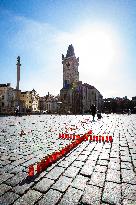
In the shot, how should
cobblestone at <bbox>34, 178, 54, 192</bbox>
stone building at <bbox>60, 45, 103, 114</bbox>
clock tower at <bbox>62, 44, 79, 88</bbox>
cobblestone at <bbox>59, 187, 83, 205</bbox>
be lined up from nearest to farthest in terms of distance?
cobblestone at <bbox>59, 187, 83, 205</bbox> < cobblestone at <bbox>34, 178, 54, 192</bbox> < stone building at <bbox>60, 45, 103, 114</bbox> < clock tower at <bbox>62, 44, 79, 88</bbox>

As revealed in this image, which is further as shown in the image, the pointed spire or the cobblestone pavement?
the pointed spire

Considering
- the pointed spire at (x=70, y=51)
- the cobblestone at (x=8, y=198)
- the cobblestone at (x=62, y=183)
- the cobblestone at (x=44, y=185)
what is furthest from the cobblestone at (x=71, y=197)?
the pointed spire at (x=70, y=51)

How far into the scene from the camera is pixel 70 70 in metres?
71.4

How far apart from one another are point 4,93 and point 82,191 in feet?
225

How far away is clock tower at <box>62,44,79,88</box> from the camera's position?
71.2 m

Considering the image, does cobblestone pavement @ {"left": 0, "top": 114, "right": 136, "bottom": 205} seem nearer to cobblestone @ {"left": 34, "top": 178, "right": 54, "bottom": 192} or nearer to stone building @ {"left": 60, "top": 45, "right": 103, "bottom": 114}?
cobblestone @ {"left": 34, "top": 178, "right": 54, "bottom": 192}

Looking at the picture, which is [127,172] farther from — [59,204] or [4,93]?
[4,93]

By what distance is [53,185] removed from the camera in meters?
3.37

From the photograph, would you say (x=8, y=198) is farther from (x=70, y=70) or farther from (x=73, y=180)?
(x=70, y=70)

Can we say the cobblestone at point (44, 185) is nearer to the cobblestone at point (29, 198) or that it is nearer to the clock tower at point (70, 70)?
the cobblestone at point (29, 198)

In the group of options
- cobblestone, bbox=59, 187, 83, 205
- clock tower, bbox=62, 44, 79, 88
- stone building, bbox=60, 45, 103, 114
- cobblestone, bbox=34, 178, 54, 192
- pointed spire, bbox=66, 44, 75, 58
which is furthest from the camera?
pointed spire, bbox=66, 44, 75, 58

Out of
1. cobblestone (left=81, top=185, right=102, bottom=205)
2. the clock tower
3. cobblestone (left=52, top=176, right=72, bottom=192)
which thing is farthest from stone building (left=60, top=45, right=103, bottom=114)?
cobblestone (left=81, top=185, right=102, bottom=205)

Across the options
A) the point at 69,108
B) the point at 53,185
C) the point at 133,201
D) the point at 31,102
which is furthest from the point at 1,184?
the point at 31,102

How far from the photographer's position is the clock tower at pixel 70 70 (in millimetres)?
71250
